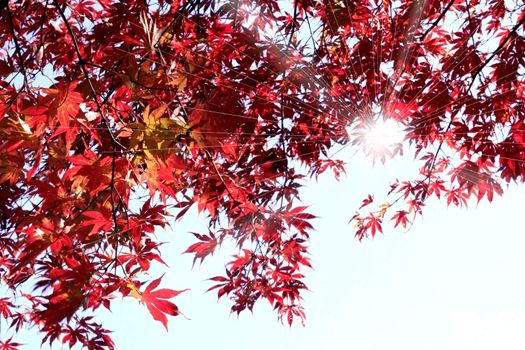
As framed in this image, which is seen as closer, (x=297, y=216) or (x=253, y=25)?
(x=297, y=216)

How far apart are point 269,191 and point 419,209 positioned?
1.52m

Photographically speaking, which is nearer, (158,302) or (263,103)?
(158,302)

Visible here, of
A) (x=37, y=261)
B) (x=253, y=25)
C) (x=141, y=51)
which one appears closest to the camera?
(x=141, y=51)

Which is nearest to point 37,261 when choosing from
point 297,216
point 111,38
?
point 111,38

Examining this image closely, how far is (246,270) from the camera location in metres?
3.11

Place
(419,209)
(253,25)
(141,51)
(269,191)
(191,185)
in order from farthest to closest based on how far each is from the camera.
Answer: (419,209)
(253,25)
(269,191)
(191,185)
(141,51)

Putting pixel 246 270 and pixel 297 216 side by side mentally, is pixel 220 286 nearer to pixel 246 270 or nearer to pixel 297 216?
pixel 246 270

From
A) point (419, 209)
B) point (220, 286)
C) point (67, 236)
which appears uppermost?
point (419, 209)

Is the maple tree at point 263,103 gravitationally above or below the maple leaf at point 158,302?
above

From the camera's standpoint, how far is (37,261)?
2.62 m

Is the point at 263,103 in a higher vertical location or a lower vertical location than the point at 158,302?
higher

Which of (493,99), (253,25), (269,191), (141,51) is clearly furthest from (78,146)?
(493,99)

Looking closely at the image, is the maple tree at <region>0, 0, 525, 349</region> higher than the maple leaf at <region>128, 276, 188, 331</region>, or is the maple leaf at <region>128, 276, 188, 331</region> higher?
the maple tree at <region>0, 0, 525, 349</region>

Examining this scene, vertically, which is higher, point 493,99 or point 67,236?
point 493,99
